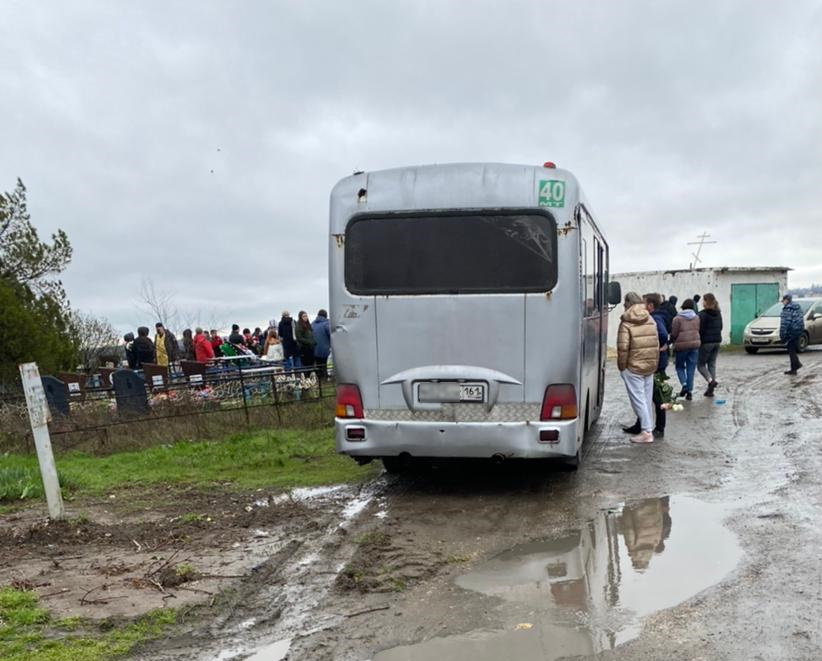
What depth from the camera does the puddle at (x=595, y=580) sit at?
4.23 m

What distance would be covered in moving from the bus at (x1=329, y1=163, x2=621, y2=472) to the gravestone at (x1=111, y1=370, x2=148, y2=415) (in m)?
6.98

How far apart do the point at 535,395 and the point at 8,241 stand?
16161mm

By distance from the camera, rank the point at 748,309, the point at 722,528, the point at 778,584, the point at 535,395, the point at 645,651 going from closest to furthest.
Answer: the point at 645,651 < the point at 778,584 < the point at 722,528 < the point at 535,395 < the point at 748,309

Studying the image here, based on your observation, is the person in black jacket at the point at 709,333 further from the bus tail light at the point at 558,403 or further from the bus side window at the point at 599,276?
the bus tail light at the point at 558,403

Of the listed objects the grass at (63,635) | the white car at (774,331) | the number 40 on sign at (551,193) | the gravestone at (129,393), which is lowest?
the white car at (774,331)

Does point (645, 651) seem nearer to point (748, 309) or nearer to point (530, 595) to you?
point (530, 595)

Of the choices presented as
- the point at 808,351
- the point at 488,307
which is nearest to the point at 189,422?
the point at 488,307

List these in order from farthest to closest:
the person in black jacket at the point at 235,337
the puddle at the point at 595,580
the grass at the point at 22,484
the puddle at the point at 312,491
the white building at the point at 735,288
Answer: the white building at the point at 735,288
the person in black jacket at the point at 235,337
the grass at the point at 22,484
the puddle at the point at 312,491
the puddle at the point at 595,580

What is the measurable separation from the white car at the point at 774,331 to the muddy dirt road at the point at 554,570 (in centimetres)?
1603

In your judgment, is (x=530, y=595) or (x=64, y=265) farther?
(x=64, y=265)

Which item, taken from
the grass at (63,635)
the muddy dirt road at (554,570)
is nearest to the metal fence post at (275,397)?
the muddy dirt road at (554,570)

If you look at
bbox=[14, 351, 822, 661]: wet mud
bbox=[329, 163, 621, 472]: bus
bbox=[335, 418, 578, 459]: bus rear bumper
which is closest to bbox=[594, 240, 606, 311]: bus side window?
bbox=[14, 351, 822, 661]: wet mud

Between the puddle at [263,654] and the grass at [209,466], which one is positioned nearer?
the puddle at [263,654]

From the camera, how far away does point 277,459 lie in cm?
1022
